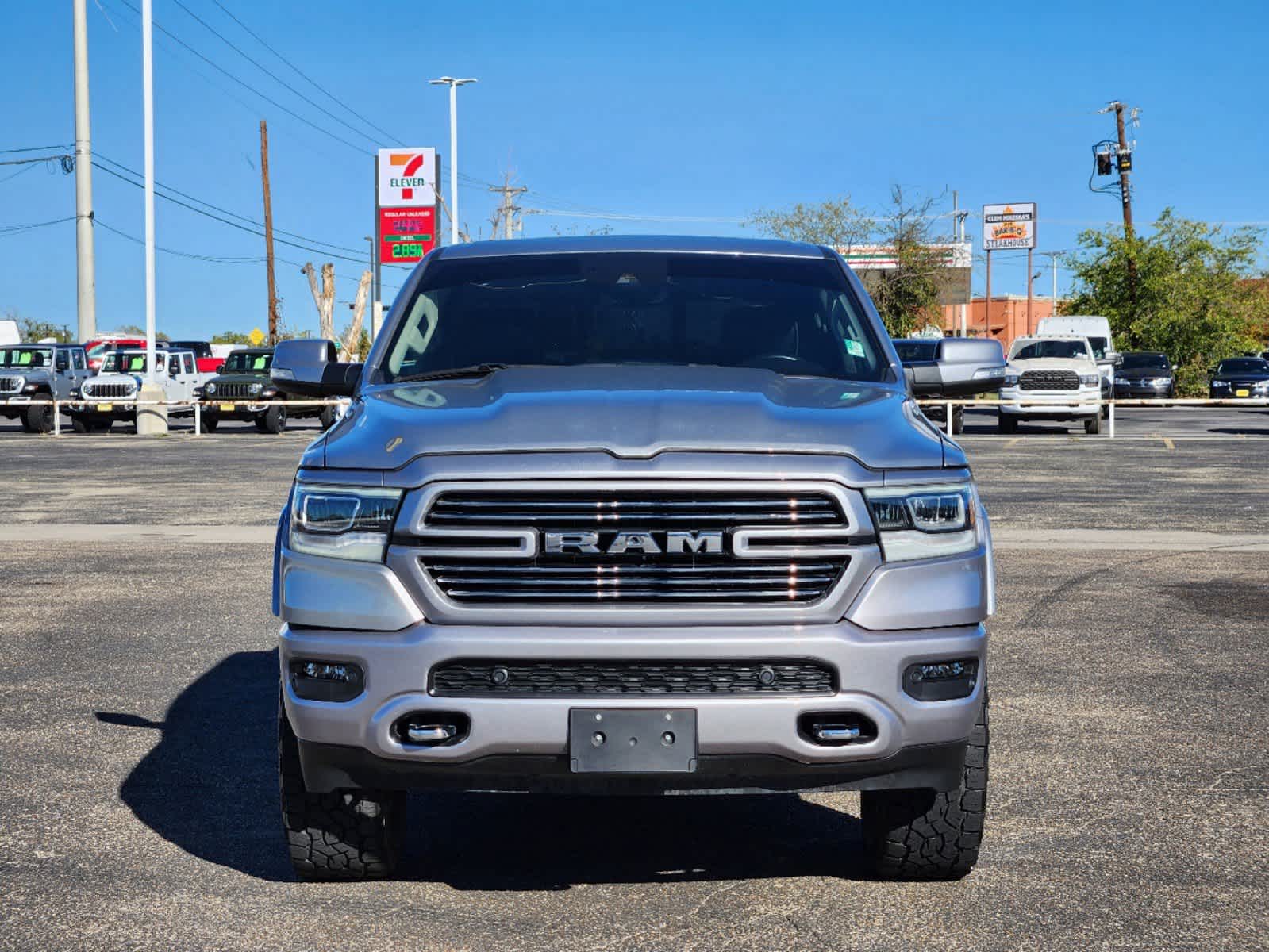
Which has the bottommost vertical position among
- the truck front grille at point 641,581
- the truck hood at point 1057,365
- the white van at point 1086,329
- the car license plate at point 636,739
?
the car license plate at point 636,739

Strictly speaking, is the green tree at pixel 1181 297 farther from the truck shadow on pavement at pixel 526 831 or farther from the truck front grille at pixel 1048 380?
the truck shadow on pavement at pixel 526 831

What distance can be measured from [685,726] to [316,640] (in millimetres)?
976

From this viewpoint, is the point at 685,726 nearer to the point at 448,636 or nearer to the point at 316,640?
the point at 448,636

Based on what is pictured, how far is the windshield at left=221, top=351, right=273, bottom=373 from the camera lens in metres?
38.3

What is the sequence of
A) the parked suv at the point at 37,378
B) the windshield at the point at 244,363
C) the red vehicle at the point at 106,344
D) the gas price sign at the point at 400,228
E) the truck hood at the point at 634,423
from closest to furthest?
1. the truck hood at the point at 634,423
2. the parked suv at the point at 37,378
3. the windshield at the point at 244,363
4. the red vehicle at the point at 106,344
5. the gas price sign at the point at 400,228

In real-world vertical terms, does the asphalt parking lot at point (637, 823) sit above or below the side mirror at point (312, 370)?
below

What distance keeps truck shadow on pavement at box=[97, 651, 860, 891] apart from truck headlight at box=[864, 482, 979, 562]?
1.17 meters

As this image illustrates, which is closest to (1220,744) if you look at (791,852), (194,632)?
(791,852)

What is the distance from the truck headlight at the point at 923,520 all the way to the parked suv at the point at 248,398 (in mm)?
32246

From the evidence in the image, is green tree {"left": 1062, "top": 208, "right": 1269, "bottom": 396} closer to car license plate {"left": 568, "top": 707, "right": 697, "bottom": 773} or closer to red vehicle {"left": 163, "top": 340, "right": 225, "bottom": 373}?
red vehicle {"left": 163, "top": 340, "right": 225, "bottom": 373}

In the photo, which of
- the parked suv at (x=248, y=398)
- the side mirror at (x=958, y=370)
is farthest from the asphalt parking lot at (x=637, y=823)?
the parked suv at (x=248, y=398)

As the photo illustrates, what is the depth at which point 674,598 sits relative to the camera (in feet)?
13.9

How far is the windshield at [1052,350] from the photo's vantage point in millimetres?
34062

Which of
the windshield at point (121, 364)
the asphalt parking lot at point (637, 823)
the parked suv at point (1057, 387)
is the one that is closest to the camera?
the asphalt parking lot at point (637, 823)
